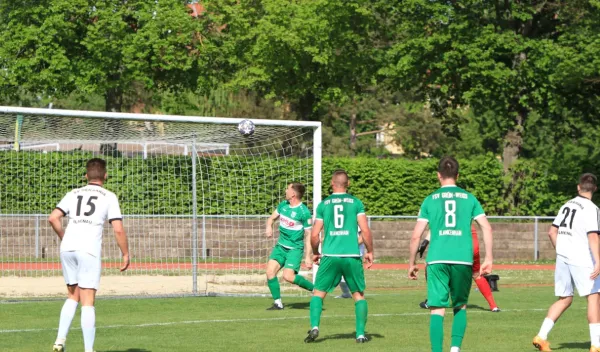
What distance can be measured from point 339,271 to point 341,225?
543 millimetres

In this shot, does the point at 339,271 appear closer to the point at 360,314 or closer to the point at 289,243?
the point at 360,314

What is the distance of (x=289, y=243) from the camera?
17.1 metres

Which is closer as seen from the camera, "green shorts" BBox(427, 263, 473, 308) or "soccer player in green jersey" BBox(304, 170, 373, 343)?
"green shorts" BBox(427, 263, 473, 308)

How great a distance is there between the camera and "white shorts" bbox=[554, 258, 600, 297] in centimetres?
1147

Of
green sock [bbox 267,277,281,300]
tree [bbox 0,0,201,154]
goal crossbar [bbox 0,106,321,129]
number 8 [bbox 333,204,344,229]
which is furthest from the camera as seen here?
tree [bbox 0,0,201,154]

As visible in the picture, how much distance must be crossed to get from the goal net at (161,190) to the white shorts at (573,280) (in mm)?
7355

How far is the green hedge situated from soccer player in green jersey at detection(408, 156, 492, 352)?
11744 millimetres

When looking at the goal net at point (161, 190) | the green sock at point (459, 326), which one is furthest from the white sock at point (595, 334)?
the goal net at point (161, 190)

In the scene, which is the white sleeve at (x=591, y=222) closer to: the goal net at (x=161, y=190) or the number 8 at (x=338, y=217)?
the number 8 at (x=338, y=217)

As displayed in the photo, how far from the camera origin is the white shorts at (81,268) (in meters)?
10.6

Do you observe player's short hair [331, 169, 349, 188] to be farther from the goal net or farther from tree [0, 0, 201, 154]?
tree [0, 0, 201, 154]

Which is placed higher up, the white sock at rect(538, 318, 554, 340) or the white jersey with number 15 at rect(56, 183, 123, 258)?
the white jersey with number 15 at rect(56, 183, 123, 258)

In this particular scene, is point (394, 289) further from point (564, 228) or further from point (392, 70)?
point (392, 70)

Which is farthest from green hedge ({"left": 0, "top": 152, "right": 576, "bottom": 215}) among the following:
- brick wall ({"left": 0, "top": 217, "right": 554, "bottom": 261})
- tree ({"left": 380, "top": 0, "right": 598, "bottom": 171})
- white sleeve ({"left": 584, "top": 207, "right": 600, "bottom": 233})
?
white sleeve ({"left": 584, "top": 207, "right": 600, "bottom": 233})
